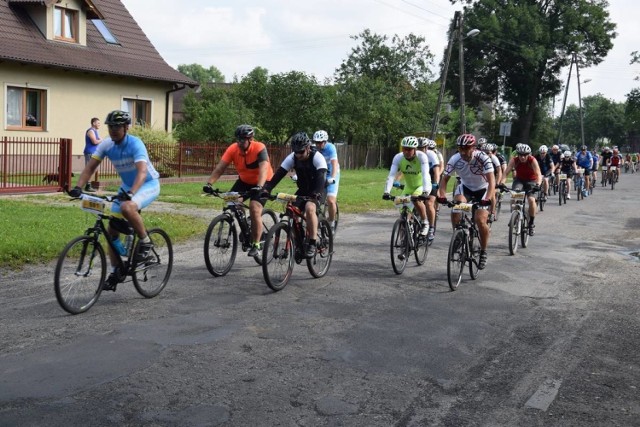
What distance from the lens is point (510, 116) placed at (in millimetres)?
70062

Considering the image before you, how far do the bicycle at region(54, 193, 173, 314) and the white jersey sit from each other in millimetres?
4100

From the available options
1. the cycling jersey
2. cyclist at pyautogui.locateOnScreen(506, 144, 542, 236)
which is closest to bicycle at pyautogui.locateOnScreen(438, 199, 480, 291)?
the cycling jersey

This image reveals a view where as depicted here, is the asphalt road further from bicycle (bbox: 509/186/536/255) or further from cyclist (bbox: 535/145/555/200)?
cyclist (bbox: 535/145/555/200)

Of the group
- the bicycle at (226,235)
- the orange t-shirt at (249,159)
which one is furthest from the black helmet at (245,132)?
the bicycle at (226,235)

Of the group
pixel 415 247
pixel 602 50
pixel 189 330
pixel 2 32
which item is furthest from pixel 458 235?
pixel 602 50

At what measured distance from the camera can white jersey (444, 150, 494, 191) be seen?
10023mm

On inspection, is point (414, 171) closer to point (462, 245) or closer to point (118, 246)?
point (462, 245)

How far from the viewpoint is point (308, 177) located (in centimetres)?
917

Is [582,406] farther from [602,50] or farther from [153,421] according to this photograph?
[602,50]

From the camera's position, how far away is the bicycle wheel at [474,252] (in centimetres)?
983

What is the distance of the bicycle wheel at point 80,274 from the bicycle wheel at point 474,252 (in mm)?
4651

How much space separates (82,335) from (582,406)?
13.0 ft

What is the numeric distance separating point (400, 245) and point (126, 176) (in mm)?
3993

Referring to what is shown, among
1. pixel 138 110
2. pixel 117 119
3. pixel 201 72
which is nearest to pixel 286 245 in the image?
pixel 117 119
